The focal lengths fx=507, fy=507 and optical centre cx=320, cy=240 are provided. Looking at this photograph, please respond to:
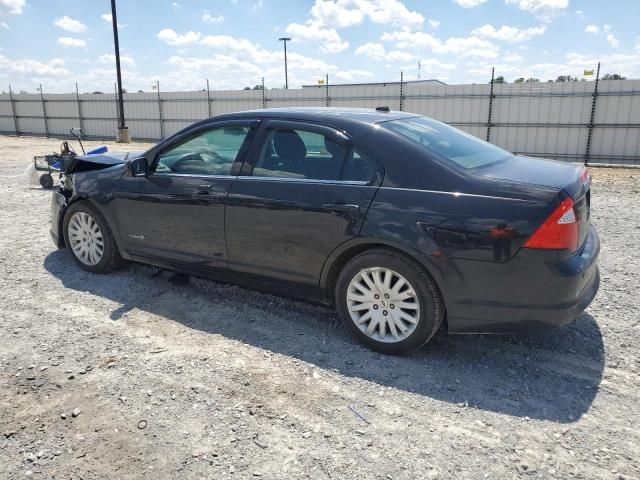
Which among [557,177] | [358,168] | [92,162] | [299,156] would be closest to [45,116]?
[92,162]

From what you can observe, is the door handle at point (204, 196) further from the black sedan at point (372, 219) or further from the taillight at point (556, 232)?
the taillight at point (556, 232)

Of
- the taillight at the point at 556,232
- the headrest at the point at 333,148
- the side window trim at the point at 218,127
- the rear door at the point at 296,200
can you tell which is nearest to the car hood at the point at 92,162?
the side window trim at the point at 218,127

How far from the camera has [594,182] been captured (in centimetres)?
1129

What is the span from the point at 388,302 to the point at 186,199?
6.06ft

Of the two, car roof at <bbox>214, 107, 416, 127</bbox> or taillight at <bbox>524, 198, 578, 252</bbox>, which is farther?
car roof at <bbox>214, 107, 416, 127</bbox>

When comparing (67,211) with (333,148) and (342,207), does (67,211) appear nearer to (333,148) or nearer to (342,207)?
(333,148)

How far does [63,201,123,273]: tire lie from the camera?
4723 mm

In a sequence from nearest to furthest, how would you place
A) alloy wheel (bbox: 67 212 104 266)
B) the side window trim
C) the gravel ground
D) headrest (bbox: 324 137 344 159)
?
1. the gravel ground
2. headrest (bbox: 324 137 344 159)
3. the side window trim
4. alloy wheel (bbox: 67 212 104 266)

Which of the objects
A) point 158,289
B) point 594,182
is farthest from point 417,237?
point 594,182

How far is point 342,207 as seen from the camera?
332cm

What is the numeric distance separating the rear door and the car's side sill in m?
0.06

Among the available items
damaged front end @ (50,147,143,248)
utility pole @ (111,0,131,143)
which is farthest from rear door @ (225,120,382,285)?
utility pole @ (111,0,131,143)

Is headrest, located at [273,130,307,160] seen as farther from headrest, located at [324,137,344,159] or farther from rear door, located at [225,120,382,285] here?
headrest, located at [324,137,344,159]

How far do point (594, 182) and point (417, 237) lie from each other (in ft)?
32.7
